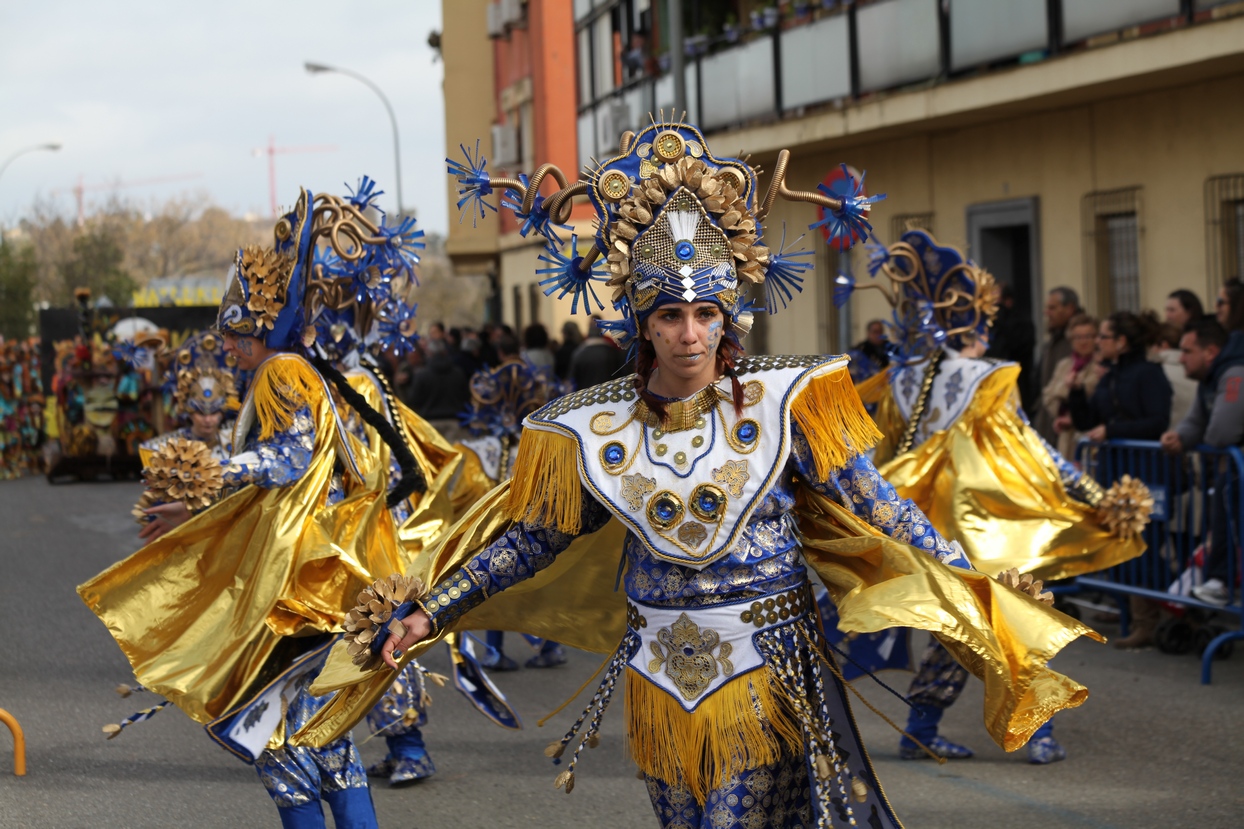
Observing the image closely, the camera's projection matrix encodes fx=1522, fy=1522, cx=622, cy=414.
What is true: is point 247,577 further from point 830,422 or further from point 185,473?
point 830,422

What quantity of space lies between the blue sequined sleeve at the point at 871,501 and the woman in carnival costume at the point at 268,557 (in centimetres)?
182

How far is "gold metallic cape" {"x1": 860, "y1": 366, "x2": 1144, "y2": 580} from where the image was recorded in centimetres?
624

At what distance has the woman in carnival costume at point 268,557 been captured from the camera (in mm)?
4586

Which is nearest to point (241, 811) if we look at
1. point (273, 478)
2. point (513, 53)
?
point (273, 478)

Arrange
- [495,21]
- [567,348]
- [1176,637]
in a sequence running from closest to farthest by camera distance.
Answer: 1. [1176,637]
2. [567,348]
3. [495,21]

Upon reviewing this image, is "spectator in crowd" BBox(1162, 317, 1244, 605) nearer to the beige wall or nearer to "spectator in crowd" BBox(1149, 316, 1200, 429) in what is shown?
"spectator in crowd" BBox(1149, 316, 1200, 429)

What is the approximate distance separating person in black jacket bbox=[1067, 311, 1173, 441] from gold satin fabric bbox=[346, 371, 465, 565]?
3.83 meters

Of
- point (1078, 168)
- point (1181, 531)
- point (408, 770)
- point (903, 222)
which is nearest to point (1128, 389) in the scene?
point (1181, 531)

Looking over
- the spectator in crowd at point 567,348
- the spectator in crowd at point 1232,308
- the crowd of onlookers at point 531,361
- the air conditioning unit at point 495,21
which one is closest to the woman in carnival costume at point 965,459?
the spectator in crowd at point 1232,308

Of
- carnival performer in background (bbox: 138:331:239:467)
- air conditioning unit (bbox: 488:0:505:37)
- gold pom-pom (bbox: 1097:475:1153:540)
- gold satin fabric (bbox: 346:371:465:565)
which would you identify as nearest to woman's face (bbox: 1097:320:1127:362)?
gold pom-pom (bbox: 1097:475:1153:540)

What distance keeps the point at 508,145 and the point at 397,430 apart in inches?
1258

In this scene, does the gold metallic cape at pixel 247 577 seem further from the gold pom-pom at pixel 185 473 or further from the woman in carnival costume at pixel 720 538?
the woman in carnival costume at pixel 720 538

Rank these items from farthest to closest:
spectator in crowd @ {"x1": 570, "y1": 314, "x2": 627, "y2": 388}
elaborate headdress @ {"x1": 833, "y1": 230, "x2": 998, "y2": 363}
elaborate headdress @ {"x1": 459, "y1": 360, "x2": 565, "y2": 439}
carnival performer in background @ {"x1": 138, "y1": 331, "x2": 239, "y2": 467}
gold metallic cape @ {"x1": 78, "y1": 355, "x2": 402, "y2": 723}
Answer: spectator in crowd @ {"x1": 570, "y1": 314, "x2": 627, "y2": 388} < elaborate headdress @ {"x1": 459, "y1": 360, "x2": 565, "y2": 439} < carnival performer in background @ {"x1": 138, "y1": 331, "x2": 239, "y2": 467} < elaborate headdress @ {"x1": 833, "y1": 230, "x2": 998, "y2": 363} < gold metallic cape @ {"x1": 78, "y1": 355, "x2": 402, "y2": 723}

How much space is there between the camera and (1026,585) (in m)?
3.42
